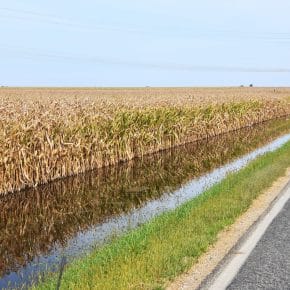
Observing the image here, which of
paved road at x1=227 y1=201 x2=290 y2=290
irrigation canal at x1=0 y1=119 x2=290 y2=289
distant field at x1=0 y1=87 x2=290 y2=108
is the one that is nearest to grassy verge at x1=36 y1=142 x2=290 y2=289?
paved road at x1=227 y1=201 x2=290 y2=290

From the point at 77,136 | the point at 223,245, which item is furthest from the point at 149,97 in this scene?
the point at 223,245

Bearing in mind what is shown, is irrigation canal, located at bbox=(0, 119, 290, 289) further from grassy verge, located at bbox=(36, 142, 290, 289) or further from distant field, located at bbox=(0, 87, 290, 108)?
distant field, located at bbox=(0, 87, 290, 108)

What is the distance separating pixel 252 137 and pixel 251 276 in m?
24.7

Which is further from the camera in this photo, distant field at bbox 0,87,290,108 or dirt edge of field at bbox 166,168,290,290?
distant field at bbox 0,87,290,108

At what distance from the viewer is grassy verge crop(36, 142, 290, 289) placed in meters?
6.10

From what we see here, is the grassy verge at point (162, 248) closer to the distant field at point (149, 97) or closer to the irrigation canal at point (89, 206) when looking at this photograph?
the irrigation canal at point (89, 206)

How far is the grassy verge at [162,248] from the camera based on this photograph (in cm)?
610

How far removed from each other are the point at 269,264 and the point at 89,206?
7293 mm

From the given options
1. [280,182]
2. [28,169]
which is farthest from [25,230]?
[280,182]

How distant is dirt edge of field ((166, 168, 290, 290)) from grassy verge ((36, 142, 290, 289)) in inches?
4.2

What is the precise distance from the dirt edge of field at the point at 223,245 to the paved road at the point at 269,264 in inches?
14.5

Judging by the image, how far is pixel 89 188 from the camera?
1537cm

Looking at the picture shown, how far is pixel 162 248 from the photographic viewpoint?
24.0 ft

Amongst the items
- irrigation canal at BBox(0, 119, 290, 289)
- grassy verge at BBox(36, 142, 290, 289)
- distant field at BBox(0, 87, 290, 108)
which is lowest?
irrigation canal at BBox(0, 119, 290, 289)
